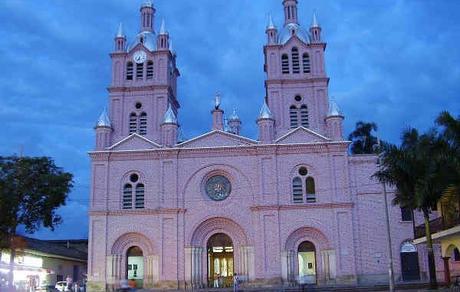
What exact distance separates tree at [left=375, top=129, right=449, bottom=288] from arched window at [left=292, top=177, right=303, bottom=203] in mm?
12345

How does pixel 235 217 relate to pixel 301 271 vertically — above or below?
above

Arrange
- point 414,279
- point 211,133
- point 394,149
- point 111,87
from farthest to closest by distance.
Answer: point 111,87 < point 211,133 < point 414,279 < point 394,149

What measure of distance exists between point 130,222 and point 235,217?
26.7 ft

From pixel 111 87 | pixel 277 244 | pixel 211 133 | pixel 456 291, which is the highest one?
pixel 111 87

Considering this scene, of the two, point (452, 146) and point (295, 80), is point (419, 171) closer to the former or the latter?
point (452, 146)

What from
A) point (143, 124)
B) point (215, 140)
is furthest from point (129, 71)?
point (215, 140)

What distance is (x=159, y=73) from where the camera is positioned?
5003cm

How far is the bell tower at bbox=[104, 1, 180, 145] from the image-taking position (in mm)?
49156

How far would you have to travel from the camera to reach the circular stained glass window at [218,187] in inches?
1809

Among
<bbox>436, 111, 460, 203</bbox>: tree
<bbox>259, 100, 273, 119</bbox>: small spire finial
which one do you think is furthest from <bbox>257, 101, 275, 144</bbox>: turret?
<bbox>436, 111, 460, 203</bbox>: tree

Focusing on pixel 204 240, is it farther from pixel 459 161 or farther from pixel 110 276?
pixel 459 161

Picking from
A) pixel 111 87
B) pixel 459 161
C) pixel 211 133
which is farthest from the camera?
pixel 111 87

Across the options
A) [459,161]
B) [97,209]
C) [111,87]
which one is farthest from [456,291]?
[111,87]

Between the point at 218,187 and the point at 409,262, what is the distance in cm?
1544
